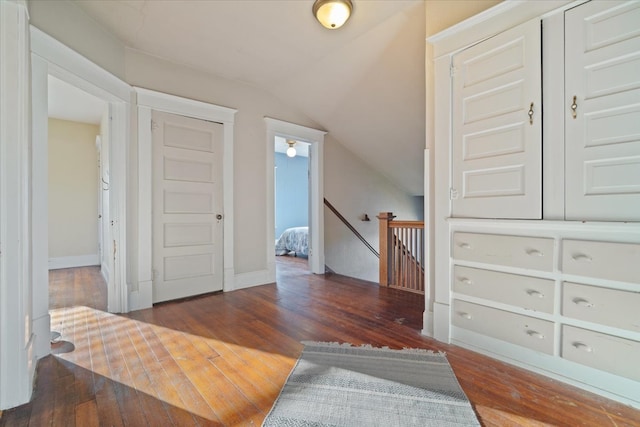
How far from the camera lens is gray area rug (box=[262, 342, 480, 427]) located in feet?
4.28

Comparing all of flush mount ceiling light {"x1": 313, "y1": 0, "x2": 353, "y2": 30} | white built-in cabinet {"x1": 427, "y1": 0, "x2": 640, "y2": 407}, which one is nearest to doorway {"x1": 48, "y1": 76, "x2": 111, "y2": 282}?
flush mount ceiling light {"x1": 313, "y1": 0, "x2": 353, "y2": 30}

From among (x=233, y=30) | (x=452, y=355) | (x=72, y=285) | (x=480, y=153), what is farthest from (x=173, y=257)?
(x=480, y=153)

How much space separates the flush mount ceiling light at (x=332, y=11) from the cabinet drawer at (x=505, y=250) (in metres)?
1.90

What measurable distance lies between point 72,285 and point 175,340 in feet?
8.66

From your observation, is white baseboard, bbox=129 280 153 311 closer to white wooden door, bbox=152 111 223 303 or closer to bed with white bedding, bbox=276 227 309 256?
white wooden door, bbox=152 111 223 303

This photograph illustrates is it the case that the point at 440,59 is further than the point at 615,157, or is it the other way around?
the point at 440,59

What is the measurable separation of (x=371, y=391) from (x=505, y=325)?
38.8 inches

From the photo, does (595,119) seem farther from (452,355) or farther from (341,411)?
(341,411)

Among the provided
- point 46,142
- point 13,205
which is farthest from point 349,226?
point 13,205

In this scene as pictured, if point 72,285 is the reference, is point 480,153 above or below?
above

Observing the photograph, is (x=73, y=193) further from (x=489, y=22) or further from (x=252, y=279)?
(x=489, y=22)

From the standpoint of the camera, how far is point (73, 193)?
506cm

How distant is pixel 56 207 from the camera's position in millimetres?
4906

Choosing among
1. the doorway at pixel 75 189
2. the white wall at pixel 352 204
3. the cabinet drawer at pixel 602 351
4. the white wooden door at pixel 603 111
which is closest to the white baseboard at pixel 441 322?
the cabinet drawer at pixel 602 351
